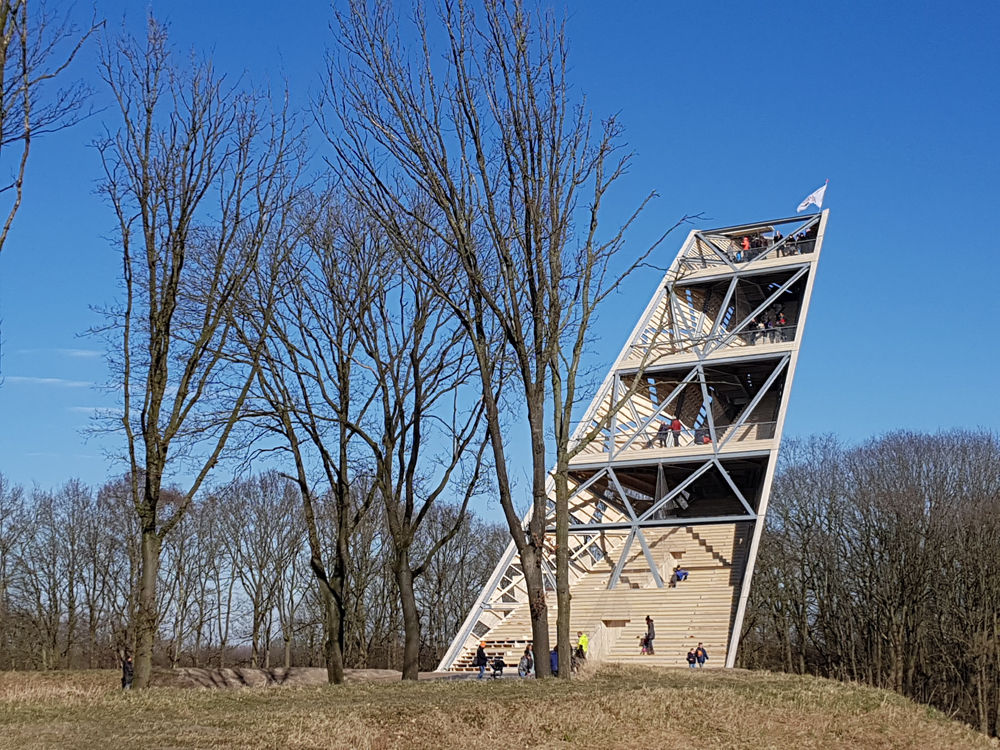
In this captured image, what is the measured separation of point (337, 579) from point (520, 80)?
10.3 m

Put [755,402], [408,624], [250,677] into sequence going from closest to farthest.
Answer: [408,624], [250,677], [755,402]

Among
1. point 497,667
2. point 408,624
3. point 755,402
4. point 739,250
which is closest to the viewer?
point 408,624

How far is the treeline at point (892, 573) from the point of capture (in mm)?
36125

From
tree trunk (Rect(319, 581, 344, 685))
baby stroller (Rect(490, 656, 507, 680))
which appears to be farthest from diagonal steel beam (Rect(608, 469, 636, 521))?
tree trunk (Rect(319, 581, 344, 685))

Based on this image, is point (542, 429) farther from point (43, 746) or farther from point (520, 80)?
point (43, 746)

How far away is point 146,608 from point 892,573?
106ft

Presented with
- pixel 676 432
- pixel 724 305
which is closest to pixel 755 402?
pixel 676 432

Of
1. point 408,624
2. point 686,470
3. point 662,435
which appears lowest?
point 408,624

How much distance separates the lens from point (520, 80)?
43.2 feet

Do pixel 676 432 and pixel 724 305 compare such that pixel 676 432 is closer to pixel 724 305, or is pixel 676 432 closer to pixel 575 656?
pixel 724 305

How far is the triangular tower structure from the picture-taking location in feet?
87.0

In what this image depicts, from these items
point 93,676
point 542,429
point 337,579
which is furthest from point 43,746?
point 93,676

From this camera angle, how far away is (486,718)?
938cm

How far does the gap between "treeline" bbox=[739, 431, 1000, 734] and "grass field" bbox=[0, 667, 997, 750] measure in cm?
2505
